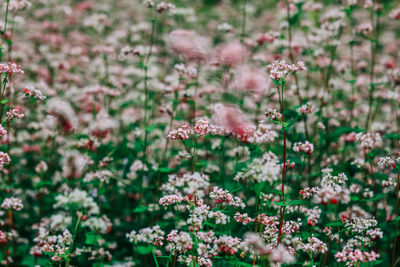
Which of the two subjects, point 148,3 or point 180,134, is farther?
point 148,3

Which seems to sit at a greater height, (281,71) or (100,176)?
(281,71)

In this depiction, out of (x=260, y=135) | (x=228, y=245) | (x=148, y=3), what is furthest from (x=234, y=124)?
(x=148, y=3)

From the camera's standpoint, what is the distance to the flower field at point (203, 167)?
308cm

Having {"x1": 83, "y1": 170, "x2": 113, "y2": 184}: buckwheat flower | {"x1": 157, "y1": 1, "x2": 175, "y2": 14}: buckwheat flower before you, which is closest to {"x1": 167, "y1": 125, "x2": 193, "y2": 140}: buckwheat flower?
{"x1": 83, "y1": 170, "x2": 113, "y2": 184}: buckwheat flower

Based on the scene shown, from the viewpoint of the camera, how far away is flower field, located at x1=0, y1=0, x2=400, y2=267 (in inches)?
121

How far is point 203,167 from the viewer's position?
4164 mm

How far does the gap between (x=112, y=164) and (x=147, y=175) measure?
480 millimetres

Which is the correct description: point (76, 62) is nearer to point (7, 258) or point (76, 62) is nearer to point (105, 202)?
Result: point (105, 202)

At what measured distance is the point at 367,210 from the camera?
457 cm

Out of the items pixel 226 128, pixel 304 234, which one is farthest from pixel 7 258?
pixel 304 234

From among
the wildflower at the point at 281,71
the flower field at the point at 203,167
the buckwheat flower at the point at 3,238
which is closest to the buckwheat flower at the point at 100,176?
the flower field at the point at 203,167

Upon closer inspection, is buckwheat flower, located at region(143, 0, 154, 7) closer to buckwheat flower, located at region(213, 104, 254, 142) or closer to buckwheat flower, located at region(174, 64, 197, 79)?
buckwheat flower, located at region(174, 64, 197, 79)

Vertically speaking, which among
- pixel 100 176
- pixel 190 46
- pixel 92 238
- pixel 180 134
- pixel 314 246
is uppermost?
pixel 190 46

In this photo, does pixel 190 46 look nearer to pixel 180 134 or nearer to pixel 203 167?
pixel 203 167
